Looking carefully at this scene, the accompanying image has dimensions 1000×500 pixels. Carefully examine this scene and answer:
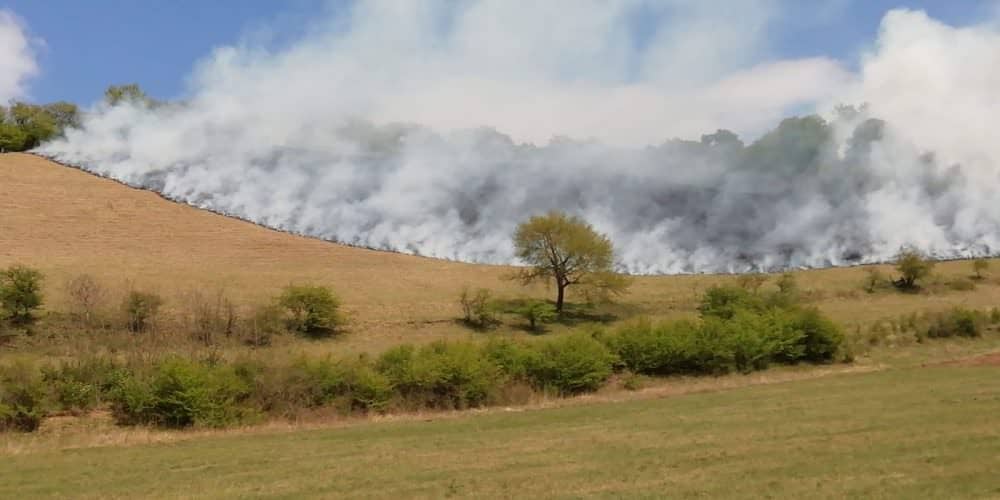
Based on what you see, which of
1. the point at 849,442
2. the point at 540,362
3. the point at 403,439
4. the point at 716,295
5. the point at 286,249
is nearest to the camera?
the point at 849,442

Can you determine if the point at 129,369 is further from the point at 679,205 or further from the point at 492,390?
the point at 679,205

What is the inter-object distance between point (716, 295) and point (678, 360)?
583 inches

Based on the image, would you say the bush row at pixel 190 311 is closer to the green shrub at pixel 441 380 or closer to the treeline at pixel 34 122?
the green shrub at pixel 441 380

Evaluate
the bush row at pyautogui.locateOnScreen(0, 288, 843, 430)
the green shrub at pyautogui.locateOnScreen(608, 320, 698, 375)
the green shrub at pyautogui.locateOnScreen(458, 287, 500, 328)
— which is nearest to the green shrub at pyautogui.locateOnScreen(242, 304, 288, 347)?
the green shrub at pyautogui.locateOnScreen(458, 287, 500, 328)

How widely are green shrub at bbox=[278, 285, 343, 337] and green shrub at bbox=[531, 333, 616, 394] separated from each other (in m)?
17.1

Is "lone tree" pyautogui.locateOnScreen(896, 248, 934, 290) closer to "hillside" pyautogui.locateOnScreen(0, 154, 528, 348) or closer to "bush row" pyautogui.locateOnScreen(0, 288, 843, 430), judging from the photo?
"bush row" pyautogui.locateOnScreen(0, 288, 843, 430)

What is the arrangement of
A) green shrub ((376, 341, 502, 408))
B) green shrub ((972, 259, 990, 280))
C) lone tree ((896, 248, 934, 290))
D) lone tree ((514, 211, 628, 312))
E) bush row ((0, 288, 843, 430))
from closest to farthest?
1. bush row ((0, 288, 843, 430))
2. green shrub ((376, 341, 502, 408))
3. lone tree ((514, 211, 628, 312))
4. lone tree ((896, 248, 934, 290))
5. green shrub ((972, 259, 990, 280))

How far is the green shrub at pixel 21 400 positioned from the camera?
23.8 meters

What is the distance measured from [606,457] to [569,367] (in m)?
16.0

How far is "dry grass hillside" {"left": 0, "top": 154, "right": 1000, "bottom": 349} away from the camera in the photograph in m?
49.8

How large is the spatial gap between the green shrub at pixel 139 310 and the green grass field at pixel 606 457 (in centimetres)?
1913

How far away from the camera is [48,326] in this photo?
3950 cm

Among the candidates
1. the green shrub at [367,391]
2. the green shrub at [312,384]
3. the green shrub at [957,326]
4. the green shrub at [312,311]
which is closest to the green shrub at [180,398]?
the green shrub at [312,384]

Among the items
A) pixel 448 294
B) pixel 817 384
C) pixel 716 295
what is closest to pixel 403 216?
pixel 448 294
